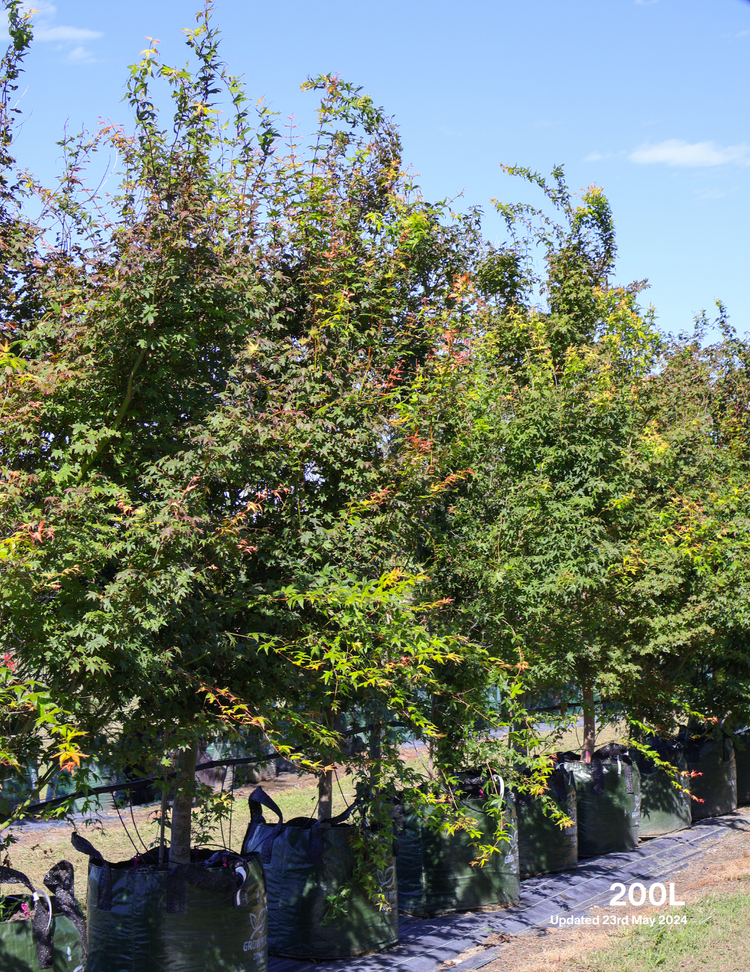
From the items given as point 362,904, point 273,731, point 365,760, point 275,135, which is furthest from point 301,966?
point 275,135

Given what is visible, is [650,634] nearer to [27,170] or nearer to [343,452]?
[343,452]

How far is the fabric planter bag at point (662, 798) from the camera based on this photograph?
437 inches

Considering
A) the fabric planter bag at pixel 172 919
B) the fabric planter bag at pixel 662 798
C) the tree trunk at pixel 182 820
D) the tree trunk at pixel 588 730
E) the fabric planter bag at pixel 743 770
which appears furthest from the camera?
the fabric planter bag at pixel 743 770

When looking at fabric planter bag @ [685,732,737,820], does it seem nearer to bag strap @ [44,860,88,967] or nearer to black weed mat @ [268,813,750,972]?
black weed mat @ [268,813,750,972]

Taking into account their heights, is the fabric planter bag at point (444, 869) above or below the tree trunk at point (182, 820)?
below

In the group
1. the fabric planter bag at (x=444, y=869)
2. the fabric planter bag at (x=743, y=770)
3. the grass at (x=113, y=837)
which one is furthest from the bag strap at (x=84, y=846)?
the fabric planter bag at (x=743, y=770)

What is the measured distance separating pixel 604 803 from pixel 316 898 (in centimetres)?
461

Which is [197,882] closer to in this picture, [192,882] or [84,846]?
[192,882]

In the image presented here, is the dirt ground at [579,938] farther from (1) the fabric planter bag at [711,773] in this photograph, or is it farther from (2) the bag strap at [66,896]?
(2) the bag strap at [66,896]

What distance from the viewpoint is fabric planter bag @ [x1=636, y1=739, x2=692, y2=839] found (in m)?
11.1

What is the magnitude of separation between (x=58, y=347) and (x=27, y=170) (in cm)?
111

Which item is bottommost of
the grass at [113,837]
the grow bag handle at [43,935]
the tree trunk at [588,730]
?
the grass at [113,837]

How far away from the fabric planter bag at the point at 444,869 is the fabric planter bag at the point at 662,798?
3.80 metres

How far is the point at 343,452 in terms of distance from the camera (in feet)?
19.1
